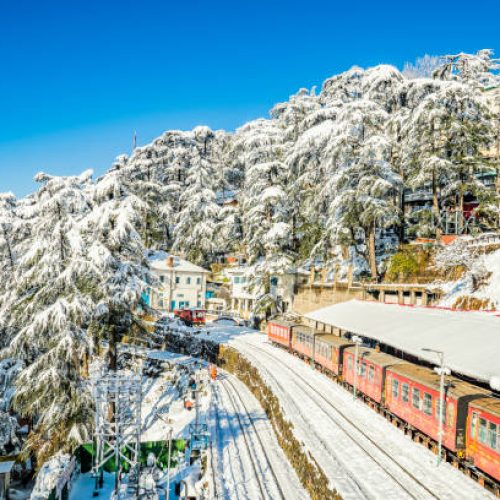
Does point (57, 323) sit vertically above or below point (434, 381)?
above

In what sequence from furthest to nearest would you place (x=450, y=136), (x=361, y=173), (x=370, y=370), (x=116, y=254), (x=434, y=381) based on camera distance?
(x=361, y=173)
(x=450, y=136)
(x=116, y=254)
(x=370, y=370)
(x=434, y=381)

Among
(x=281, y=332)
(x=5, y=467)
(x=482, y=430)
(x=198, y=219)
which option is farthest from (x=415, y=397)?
(x=198, y=219)

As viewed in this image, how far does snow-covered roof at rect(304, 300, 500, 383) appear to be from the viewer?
17.2 m

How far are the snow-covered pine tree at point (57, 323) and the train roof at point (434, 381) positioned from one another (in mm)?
14940

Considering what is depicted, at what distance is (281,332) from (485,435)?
1009 inches

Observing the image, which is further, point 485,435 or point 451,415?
point 451,415

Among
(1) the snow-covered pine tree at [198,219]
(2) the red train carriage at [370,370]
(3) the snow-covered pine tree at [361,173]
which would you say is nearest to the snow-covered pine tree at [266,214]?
(3) the snow-covered pine tree at [361,173]

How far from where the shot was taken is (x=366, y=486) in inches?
587

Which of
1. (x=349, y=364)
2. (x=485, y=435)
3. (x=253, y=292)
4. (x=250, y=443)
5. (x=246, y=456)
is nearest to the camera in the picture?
(x=485, y=435)

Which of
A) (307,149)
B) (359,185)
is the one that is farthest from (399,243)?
(307,149)

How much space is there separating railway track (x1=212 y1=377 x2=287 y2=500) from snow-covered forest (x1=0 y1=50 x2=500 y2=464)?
22.7 feet

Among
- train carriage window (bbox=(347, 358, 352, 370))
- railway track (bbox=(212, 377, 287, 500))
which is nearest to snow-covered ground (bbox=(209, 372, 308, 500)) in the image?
railway track (bbox=(212, 377, 287, 500))

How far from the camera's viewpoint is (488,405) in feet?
49.1

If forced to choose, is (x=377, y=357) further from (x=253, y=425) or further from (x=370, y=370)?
(x=253, y=425)
